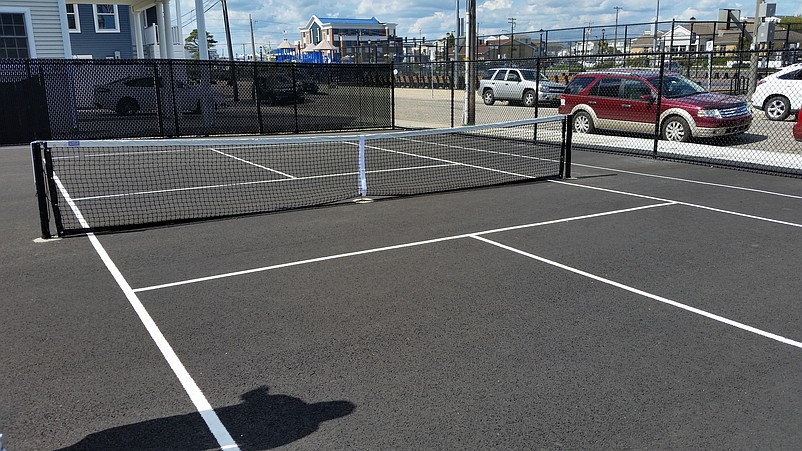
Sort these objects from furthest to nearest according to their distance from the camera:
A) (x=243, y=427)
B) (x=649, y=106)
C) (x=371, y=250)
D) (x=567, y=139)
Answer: (x=649, y=106), (x=567, y=139), (x=371, y=250), (x=243, y=427)

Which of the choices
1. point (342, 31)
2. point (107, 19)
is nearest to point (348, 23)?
point (342, 31)

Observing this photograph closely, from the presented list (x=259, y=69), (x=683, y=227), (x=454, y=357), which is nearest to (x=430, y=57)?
(x=259, y=69)

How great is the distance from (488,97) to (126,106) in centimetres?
1799

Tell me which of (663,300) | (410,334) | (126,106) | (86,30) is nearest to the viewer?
(410,334)

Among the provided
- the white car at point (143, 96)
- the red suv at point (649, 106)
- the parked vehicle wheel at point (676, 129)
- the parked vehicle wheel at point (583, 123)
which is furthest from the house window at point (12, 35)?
the parked vehicle wheel at point (676, 129)

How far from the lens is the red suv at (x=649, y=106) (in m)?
16.9

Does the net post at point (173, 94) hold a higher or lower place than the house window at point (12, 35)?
lower

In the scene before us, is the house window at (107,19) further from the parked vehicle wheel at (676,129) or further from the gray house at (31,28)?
the parked vehicle wheel at (676,129)

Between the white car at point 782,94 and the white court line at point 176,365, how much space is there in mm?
22291

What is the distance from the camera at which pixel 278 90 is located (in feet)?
77.0

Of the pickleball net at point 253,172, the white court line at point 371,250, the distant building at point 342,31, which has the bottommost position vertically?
the white court line at point 371,250

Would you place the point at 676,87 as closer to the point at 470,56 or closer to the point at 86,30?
the point at 470,56

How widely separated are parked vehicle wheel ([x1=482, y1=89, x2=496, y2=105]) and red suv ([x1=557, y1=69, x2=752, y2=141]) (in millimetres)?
13039

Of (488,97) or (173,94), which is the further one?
(488,97)
